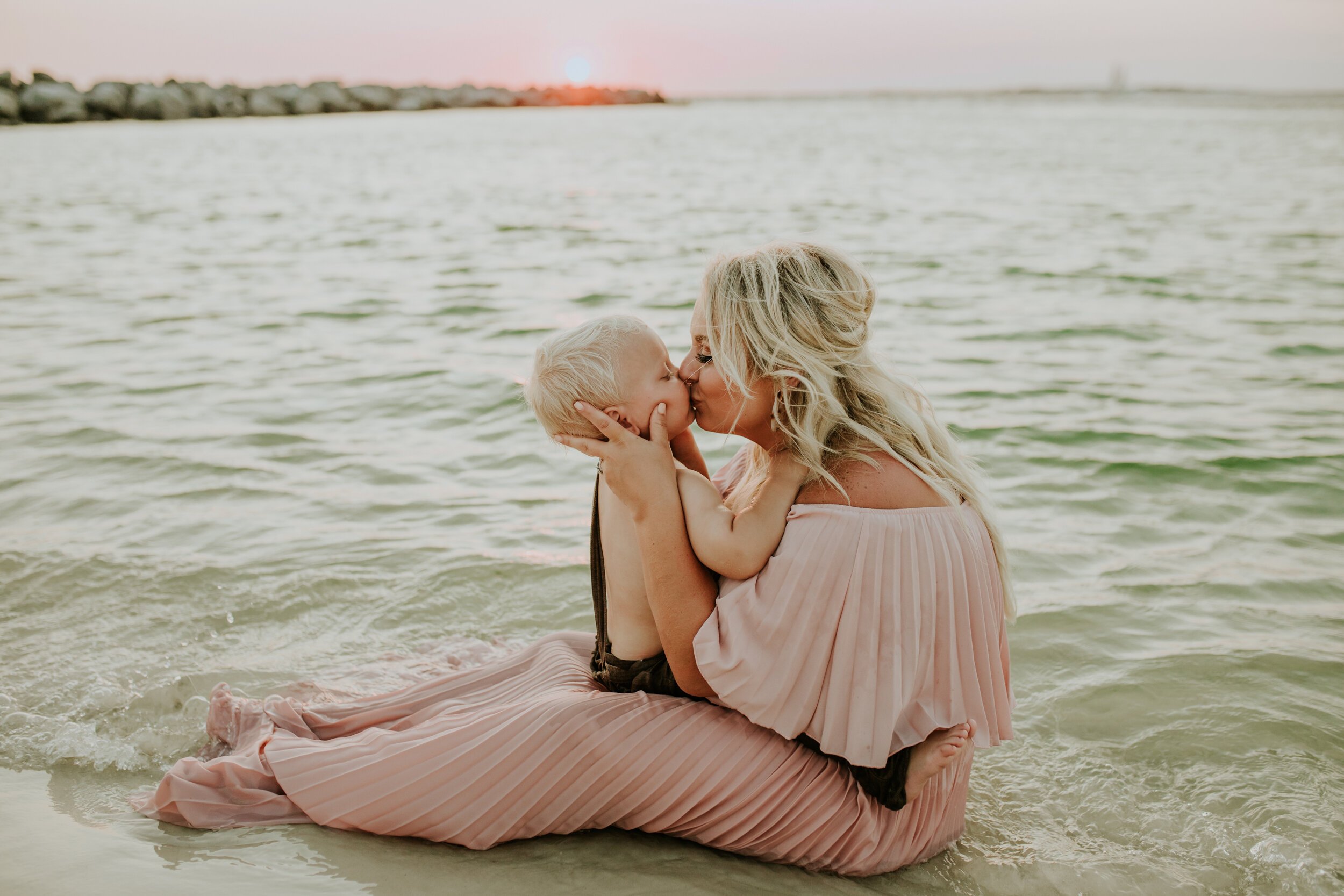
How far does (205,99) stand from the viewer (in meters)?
56.9

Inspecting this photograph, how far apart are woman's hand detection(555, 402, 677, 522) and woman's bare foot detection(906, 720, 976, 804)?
2.98 ft

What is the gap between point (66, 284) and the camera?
12.1 metres

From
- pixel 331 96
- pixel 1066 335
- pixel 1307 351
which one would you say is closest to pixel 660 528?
pixel 1066 335

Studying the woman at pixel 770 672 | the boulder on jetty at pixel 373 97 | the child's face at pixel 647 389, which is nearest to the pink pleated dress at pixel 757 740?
the woman at pixel 770 672

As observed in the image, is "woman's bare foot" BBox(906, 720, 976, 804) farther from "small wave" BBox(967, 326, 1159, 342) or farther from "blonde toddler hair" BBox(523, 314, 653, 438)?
"small wave" BBox(967, 326, 1159, 342)

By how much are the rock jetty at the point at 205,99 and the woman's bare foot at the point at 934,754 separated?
5248cm

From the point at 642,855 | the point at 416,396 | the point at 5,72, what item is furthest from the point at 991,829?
the point at 5,72

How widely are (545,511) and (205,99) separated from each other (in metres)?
59.7

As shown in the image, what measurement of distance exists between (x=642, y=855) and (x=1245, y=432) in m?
5.41

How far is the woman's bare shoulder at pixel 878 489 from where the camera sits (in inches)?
107

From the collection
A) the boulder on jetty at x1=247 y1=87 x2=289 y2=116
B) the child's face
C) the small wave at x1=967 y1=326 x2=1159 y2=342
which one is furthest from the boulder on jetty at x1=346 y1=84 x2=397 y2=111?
the child's face

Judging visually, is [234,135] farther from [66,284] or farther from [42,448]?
[42,448]

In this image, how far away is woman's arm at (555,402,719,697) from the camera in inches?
108

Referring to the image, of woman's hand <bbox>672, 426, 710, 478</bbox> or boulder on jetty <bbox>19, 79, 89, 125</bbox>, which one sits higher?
boulder on jetty <bbox>19, 79, 89, 125</bbox>
